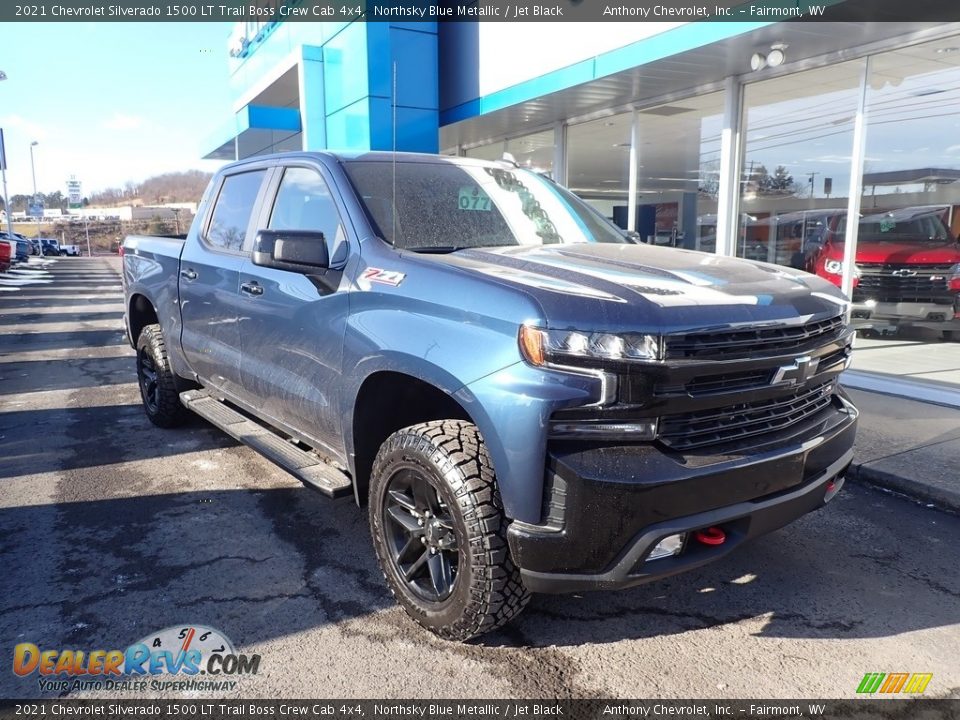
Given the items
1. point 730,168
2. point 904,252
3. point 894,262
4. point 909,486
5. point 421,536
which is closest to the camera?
point 421,536

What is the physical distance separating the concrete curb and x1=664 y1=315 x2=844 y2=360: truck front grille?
7.07ft

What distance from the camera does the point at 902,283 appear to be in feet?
28.4

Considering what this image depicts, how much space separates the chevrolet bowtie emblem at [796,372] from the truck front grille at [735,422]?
0.08m

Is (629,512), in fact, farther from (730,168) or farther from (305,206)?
(730,168)

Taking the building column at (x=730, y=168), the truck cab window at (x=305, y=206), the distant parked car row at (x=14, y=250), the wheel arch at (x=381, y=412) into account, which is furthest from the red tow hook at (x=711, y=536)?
the distant parked car row at (x=14, y=250)

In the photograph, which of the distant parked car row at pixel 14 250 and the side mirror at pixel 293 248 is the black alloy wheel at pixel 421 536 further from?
the distant parked car row at pixel 14 250

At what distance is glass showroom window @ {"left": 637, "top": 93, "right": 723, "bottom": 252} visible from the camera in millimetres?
9875

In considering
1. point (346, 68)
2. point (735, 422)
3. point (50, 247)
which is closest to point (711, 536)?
point (735, 422)

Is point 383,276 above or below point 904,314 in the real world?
above

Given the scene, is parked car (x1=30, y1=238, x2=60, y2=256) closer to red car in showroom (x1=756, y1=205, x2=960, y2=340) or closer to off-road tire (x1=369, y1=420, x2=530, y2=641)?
red car in showroom (x1=756, y1=205, x2=960, y2=340)

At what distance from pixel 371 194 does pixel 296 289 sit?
60 cm

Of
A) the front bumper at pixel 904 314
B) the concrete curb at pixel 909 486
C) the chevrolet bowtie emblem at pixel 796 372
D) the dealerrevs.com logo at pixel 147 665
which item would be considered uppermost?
the chevrolet bowtie emblem at pixel 796 372

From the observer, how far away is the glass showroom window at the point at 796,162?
800 cm

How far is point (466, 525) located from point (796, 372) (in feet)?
4.45
